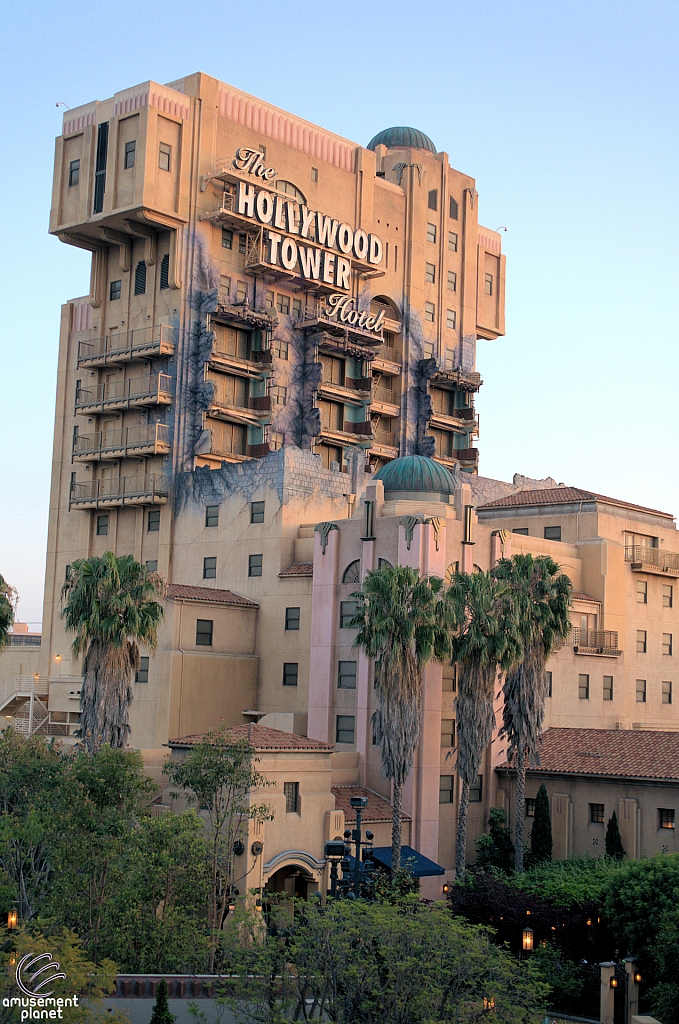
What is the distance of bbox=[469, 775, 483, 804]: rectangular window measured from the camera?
6063cm

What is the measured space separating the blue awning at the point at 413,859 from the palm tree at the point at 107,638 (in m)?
11.7

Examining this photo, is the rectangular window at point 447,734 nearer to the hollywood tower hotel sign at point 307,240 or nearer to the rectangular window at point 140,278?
the hollywood tower hotel sign at point 307,240

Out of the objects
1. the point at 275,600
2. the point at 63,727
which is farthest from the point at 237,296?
the point at 63,727

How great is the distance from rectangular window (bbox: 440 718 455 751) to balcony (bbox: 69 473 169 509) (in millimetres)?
27218

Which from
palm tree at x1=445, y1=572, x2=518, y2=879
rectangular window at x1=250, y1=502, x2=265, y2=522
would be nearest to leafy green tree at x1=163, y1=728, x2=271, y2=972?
palm tree at x1=445, y1=572, x2=518, y2=879

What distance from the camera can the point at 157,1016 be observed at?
1298 inches

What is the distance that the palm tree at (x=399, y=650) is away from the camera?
52.2 metres

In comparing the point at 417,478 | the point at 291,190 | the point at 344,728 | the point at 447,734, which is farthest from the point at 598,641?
the point at 291,190

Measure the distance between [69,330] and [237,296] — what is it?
14.2 metres

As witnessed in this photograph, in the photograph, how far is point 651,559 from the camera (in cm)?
7906

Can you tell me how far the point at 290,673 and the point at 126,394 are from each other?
26.0 metres

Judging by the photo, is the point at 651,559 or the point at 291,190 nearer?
the point at 651,559

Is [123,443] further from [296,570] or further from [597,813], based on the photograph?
[597,813]

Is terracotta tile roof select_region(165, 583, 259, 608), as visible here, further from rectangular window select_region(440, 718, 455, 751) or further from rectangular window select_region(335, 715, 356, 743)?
rectangular window select_region(440, 718, 455, 751)
